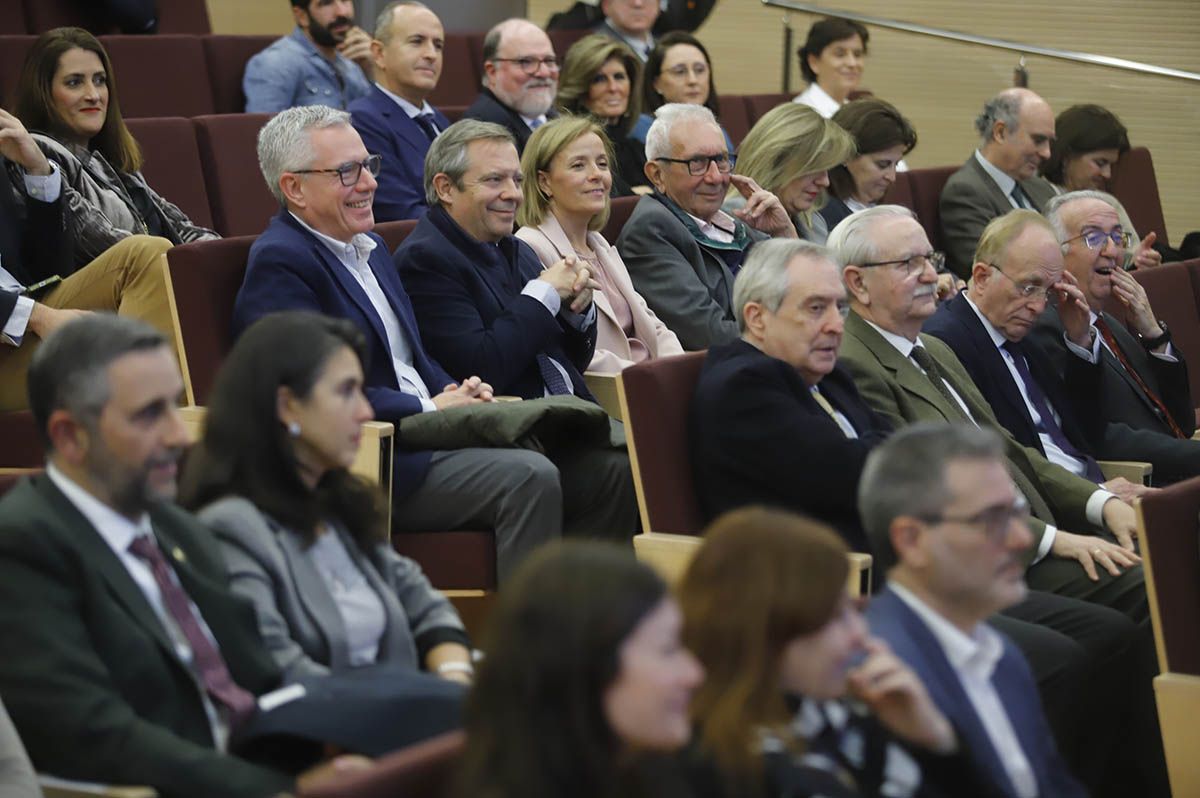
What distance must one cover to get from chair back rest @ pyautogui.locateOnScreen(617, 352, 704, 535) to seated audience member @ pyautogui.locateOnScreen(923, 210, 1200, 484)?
0.96 meters

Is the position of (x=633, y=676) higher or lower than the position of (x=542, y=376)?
higher

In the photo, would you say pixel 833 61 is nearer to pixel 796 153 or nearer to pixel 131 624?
pixel 796 153

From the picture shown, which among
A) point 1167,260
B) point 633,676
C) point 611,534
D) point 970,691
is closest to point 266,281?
point 611,534

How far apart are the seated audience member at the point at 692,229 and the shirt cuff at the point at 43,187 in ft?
4.20

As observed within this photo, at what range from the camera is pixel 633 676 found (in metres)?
1.31

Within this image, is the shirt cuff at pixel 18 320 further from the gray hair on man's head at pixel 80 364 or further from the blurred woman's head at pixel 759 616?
the blurred woman's head at pixel 759 616

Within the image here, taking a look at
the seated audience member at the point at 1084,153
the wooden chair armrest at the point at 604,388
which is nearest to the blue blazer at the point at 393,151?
the wooden chair armrest at the point at 604,388

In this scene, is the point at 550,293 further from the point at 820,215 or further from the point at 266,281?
the point at 820,215

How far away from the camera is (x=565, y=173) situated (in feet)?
12.2

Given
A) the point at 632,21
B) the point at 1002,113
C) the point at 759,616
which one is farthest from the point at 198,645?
the point at 632,21

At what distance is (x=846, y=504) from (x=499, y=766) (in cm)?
152

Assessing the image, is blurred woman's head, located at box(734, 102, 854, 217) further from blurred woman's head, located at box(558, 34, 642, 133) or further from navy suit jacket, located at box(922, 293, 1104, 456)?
blurred woman's head, located at box(558, 34, 642, 133)

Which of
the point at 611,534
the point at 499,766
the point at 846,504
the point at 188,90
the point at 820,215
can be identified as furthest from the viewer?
the point at 188,90

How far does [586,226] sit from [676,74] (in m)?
1.68
